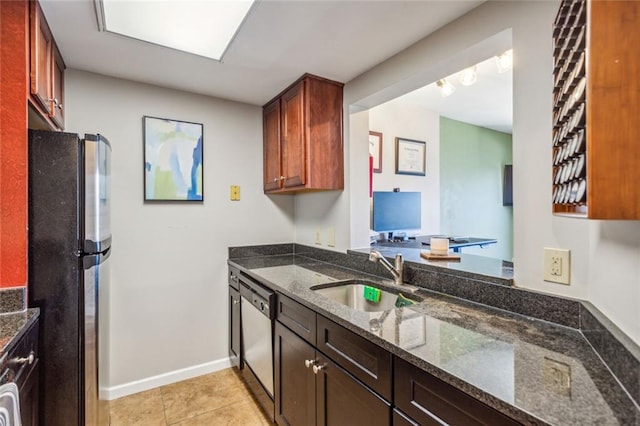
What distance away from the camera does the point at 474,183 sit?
13.8ft

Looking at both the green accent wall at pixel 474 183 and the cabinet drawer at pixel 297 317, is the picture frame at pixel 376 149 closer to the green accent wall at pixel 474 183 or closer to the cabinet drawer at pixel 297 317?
the green accent wall at pixel 474 183

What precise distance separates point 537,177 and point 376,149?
6.92 ft

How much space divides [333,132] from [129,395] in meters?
2.31

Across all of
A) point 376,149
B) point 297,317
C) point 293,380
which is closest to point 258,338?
point 293,380

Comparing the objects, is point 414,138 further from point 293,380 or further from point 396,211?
point 293,380

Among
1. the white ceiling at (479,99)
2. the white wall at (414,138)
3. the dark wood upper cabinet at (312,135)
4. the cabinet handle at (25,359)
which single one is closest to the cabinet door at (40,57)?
the cabinet handle at (25,359)

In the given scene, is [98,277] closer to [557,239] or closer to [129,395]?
[129,395]

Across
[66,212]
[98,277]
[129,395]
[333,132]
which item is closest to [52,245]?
[66,212]

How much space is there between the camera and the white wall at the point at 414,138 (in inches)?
129

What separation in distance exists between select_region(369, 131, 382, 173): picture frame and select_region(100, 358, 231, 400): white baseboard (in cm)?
226

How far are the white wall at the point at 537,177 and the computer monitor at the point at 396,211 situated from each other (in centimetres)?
143

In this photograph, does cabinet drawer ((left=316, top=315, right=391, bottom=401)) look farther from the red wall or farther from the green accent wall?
the green accent wall

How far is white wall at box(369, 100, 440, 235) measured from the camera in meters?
3.28

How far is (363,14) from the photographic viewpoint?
140 cm
